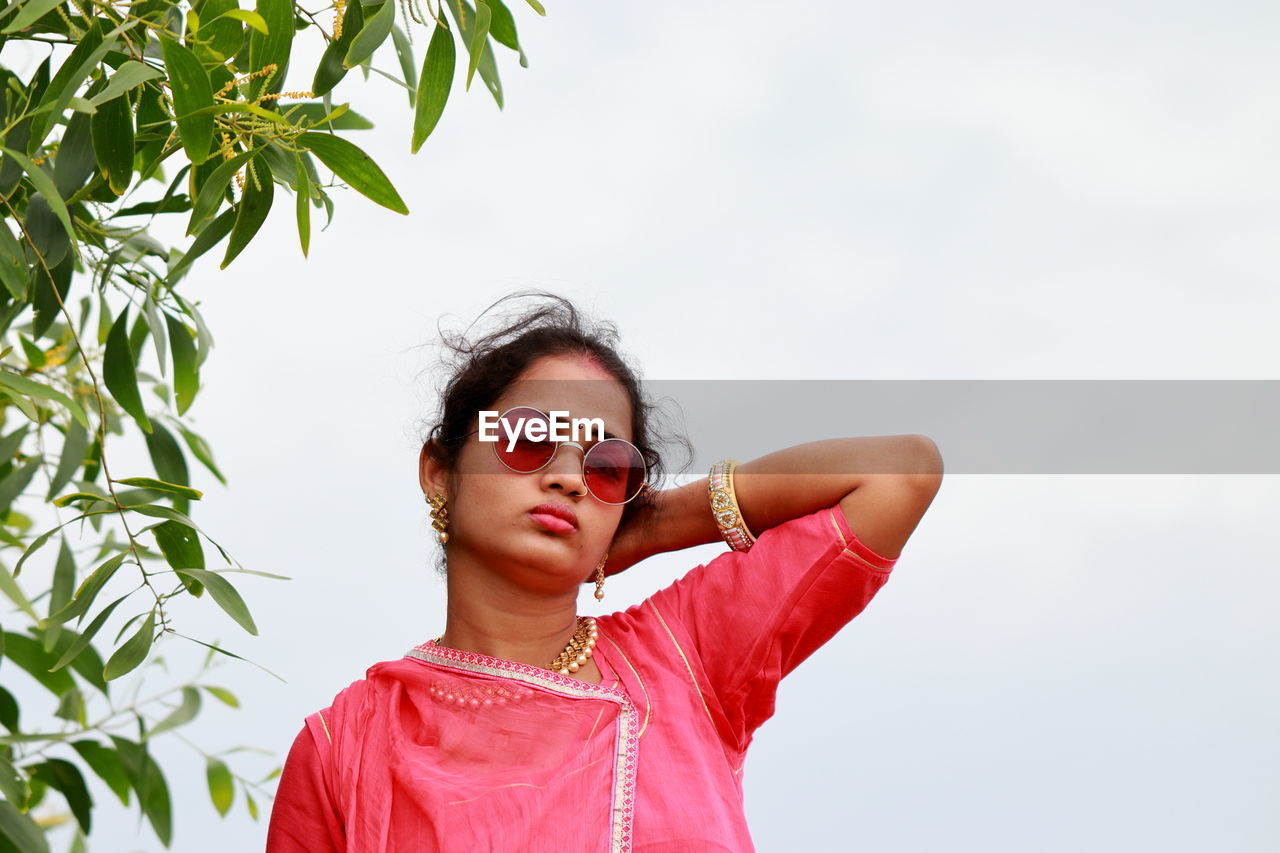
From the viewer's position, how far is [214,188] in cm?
117

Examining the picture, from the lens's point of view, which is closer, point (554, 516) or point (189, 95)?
point (189, 95)

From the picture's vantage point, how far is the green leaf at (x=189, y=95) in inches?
42.3

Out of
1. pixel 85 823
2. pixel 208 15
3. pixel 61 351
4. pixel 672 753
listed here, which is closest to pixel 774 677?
pixel 672 753

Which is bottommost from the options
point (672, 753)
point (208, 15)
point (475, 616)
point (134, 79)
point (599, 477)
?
point (672, 753)

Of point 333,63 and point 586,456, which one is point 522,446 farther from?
point 333,63

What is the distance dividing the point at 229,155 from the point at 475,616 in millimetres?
534

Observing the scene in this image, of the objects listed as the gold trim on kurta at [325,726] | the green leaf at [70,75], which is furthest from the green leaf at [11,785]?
the green leaf at [70,75]

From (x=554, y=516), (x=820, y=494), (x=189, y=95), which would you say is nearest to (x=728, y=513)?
(x=820, y=494)

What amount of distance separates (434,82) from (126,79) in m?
0.29

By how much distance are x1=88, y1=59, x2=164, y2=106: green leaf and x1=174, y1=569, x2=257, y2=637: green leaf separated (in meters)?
0.42

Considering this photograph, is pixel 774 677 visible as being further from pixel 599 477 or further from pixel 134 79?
pixel 134 79

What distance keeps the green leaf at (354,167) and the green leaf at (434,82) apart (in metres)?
0.07

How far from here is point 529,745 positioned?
1.33 m

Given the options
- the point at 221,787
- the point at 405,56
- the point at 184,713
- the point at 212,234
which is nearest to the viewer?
the point at 212,234
